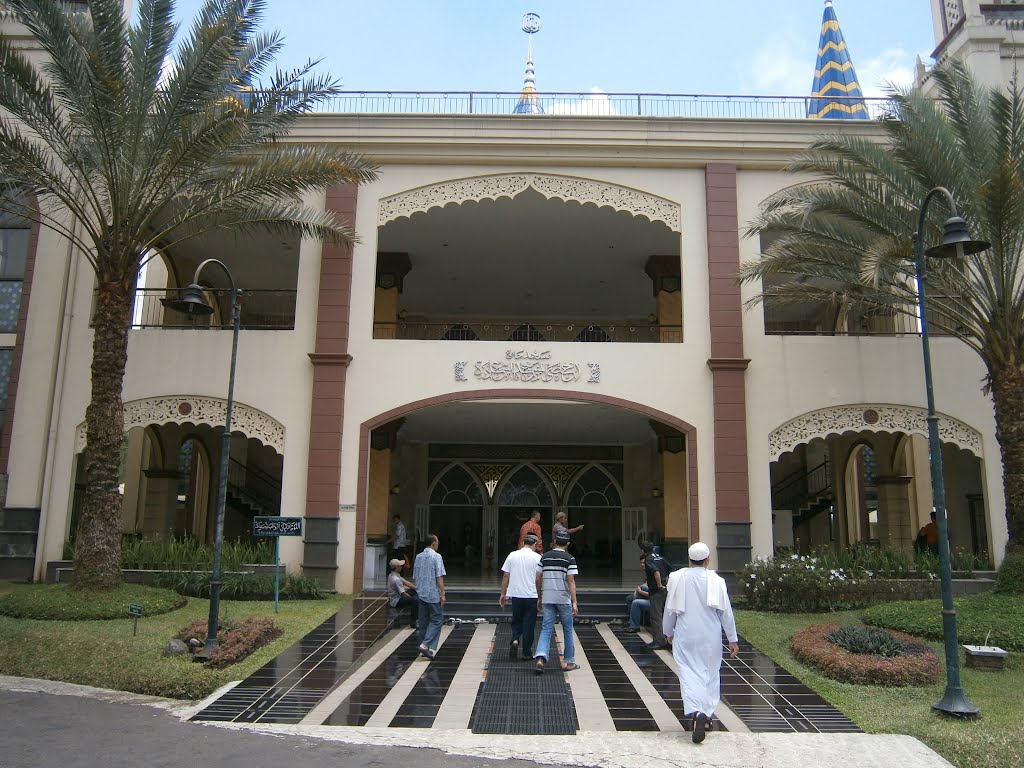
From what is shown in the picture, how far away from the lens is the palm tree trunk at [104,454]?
41.2 ft

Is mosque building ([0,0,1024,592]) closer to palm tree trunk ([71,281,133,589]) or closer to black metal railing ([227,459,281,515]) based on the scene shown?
palm tree trunk ([71,281,133,589])

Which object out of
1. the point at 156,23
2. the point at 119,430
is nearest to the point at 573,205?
the point at 156,23

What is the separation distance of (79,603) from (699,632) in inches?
358

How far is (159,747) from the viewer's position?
6.66 meters

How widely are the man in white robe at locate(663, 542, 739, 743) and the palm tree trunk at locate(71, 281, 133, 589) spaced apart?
9120mm

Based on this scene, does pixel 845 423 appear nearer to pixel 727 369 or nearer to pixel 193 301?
pixel 727 369

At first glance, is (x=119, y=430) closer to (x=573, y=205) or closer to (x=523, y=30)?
(x=573, y=205)

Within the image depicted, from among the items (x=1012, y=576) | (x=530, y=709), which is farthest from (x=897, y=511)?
(x=530, y=709)

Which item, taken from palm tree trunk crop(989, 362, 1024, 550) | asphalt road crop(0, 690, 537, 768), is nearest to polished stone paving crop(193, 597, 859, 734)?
asphalt road crop(0, 690, 537, 768)

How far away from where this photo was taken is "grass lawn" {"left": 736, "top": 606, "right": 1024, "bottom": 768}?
21.9ft

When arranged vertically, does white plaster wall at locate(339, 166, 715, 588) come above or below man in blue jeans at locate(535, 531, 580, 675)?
above

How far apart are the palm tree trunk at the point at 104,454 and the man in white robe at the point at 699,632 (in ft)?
29.9

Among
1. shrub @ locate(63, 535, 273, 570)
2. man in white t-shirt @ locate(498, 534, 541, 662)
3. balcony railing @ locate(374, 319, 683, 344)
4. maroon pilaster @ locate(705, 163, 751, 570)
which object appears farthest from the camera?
balcony railing @ locate(374, 319, 683, 344)

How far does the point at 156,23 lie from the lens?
501 inches
